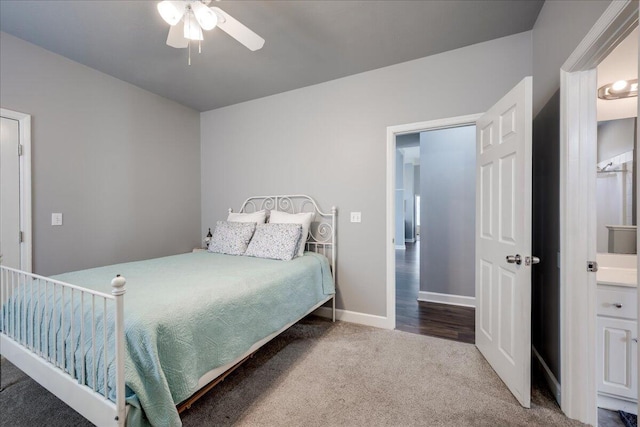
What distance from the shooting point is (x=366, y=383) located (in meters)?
1.88

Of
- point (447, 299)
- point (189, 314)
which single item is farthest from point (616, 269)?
point (189, 314)

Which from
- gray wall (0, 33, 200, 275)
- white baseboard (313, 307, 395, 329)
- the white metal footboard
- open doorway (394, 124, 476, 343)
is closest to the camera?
the white metal footboard

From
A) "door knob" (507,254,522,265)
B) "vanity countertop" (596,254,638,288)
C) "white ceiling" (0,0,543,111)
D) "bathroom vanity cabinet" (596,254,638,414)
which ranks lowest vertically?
"bathroom vanity cabinet" (596,254,638,414)

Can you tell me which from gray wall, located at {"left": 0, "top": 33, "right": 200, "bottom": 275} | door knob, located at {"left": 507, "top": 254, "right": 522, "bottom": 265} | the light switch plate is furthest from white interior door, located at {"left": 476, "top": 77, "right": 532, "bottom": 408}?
the light switch plate

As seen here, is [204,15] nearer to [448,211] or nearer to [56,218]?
[56,218]

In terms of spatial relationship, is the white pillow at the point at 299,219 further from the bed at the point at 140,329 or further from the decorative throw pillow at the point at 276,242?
the bed at the point at 140,329

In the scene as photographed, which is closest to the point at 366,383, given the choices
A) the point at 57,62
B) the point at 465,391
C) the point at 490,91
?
the point at 465,391

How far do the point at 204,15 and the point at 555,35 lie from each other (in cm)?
222

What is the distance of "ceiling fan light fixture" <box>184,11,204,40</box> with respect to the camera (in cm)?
165

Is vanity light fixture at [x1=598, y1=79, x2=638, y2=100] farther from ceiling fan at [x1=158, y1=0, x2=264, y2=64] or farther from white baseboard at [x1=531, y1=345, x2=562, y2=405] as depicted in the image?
ceiling fan at [x1=158, y1=0, x2=264, y2=64]

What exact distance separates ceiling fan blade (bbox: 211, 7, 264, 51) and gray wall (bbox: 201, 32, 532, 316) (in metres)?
1.37

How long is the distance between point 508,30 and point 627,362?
2470 millimetres

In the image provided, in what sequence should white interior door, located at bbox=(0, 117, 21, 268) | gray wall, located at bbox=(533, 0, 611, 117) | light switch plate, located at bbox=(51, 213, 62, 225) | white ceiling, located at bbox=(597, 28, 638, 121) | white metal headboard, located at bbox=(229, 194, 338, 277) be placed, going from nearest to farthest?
gray wall, located at bbox=(533, 0, 611, 117), white ceiling, located at bbox=(597, 28, 638, 121), white interior door, located at bbox=(0, 117, 21, 268), light switch plate, located at bbox=(51, 213, 62, 225), white metal headboard, located at bbox=(229, 194, 338, 277)

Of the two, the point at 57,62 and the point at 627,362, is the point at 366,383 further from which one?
the point at 57,62
